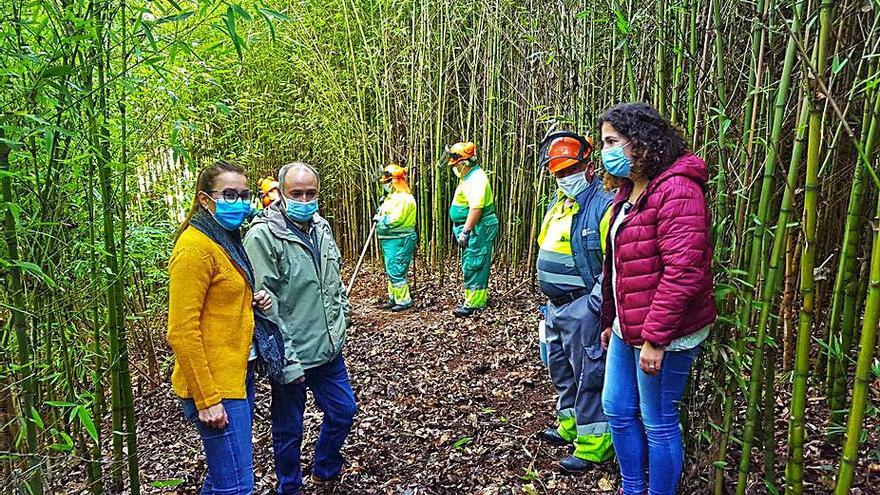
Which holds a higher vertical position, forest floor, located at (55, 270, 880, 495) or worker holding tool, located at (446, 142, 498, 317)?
worker holding tool, located at (446, 142, 498, 317)

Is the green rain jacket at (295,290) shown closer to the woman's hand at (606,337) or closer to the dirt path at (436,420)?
the dirt path at (436,420)

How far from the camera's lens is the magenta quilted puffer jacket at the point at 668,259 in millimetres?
1823

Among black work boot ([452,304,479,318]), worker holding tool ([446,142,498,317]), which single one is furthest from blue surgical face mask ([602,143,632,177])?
black work boot ([452,304,479,318])

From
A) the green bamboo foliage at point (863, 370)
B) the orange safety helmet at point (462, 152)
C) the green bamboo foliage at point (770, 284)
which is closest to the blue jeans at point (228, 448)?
the green bamboo foliage at point (770, 284)

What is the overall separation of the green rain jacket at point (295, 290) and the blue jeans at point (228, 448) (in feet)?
1.08

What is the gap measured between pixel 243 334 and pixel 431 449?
147 centimetres

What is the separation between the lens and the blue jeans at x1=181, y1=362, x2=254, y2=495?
200 centimetres

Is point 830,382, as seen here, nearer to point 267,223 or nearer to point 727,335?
point 727,335

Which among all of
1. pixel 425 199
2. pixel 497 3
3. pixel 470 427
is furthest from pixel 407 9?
pixel 470 427

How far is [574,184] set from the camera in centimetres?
264

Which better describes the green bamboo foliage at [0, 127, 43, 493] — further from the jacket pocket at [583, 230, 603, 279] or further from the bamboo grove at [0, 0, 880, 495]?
the jacket pocket at [583, 230, 603, 279]

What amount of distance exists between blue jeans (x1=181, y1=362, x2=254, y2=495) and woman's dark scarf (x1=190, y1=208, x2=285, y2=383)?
0.72 ft

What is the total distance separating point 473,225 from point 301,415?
9.79ft

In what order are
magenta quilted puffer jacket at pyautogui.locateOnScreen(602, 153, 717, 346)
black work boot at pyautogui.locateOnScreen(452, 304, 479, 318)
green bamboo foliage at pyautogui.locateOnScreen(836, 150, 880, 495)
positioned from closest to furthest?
green bamboo foliage at pyautogui.locateOnScreen(836, 150, 880, 495) < magenta quilted puffer jacket at pyautogui.locateOnScreen(602, 153, 717, 346) < black work boot at pyautogui.locateOnScreen(452, 304, 479, 318)
